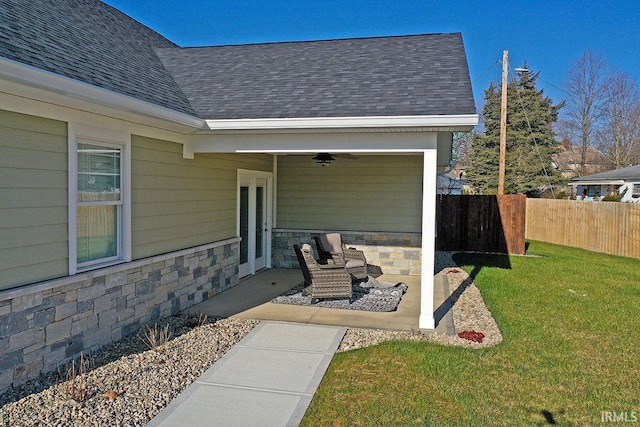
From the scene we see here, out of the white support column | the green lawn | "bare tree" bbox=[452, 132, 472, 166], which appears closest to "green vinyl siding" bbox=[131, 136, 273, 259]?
the green lawn

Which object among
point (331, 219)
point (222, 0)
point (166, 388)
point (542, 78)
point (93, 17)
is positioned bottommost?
point (166, 388)

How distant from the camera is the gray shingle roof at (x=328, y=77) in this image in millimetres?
6543

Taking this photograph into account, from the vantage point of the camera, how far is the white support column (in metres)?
6.21

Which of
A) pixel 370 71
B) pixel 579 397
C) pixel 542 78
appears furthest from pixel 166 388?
pixel 542 78

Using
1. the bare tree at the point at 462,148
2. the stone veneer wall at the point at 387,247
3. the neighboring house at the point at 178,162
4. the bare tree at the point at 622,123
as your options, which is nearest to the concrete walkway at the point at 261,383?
the neighboring house at the point at 178,162

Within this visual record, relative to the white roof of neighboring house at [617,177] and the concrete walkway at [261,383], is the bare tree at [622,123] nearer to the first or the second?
the white roof of neighboring house at [617,177]

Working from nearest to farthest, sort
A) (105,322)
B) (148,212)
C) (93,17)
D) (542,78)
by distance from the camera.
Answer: (105,322) < (148,212) < (93,17) < (542,78)

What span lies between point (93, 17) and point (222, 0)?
8.60 metres

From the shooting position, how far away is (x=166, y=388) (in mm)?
4438

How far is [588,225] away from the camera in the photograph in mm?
15266

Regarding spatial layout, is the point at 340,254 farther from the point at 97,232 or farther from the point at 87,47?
the point at 87,47

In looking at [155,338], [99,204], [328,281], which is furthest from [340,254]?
[99,204]

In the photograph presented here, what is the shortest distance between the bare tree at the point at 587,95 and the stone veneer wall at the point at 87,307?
102 feet

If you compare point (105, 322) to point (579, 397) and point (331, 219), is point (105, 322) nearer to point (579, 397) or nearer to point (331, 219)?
point (579, 397)
